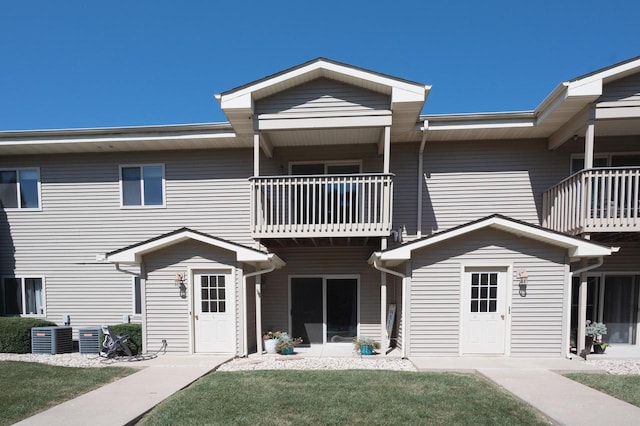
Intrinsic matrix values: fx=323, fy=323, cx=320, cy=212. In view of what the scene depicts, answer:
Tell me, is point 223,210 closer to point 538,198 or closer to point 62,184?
point 62,184

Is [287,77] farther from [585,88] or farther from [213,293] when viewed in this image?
[585,88]

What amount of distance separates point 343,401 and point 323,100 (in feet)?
20.6

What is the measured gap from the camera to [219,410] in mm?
4500

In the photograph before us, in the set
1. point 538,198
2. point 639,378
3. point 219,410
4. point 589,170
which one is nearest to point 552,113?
point 589,170

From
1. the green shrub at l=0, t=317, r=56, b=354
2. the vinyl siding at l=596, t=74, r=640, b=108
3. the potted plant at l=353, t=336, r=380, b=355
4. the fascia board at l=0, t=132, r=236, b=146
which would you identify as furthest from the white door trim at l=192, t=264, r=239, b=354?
the vinyl siding at l=596, t=74, r=640, b=108

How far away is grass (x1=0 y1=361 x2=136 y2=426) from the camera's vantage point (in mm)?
4672

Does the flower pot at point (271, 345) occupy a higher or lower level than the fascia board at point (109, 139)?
lower

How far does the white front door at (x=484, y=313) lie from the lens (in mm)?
7152

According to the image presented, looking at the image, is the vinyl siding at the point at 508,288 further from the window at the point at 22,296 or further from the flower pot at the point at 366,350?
the window at the point at 22,296

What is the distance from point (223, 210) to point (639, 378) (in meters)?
9.75

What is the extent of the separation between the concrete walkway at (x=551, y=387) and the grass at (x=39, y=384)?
20.1 feet

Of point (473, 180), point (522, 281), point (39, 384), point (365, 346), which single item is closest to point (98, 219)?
point (39, 384)

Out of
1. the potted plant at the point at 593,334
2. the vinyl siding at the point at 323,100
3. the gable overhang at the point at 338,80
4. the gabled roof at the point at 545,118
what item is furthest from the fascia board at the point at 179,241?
the potted plant at the point at 593,334

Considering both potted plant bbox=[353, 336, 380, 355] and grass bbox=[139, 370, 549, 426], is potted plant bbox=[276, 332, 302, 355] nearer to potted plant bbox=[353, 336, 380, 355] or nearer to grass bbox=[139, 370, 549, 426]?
potted plant bbox=[353, 336, 380, 355]
